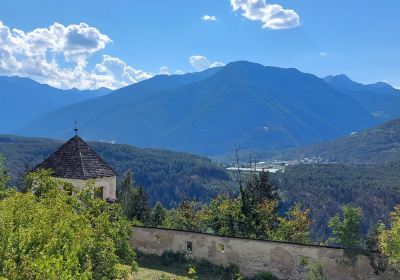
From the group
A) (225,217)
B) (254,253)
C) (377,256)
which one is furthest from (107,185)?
(377,256)

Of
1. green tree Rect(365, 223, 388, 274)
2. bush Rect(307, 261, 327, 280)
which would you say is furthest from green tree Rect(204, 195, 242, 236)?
green tree Rect(365, 223, 388, 274)

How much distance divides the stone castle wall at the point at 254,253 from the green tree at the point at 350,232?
434mm

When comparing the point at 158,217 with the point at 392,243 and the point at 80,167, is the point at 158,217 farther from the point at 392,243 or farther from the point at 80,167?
the point at 392,243

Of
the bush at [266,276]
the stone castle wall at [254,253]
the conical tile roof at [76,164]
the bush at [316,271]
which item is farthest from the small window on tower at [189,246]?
the conical tile roof at [76,164]

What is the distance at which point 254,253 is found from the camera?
91.7ft

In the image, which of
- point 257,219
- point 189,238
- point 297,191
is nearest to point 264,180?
point 257,219

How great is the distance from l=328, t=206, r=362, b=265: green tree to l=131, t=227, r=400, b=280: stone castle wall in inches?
17.1

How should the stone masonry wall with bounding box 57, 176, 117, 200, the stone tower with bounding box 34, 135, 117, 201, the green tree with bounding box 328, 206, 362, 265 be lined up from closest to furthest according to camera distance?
the green tree with bounding box 328, 206, 362, 265, the stone tower with bounding box 34, 135, 117, 201, the stone masonry wall with bounding box 57, 176, 117, 200

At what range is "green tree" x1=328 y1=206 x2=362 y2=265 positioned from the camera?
25438 millimetres

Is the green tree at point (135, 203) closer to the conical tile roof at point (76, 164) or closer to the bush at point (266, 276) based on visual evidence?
the conical tile roof at point (76, 164)

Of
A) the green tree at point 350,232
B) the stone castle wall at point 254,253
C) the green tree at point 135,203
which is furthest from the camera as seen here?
the green tree at point 135,203

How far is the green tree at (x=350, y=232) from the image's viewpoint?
25.4 m

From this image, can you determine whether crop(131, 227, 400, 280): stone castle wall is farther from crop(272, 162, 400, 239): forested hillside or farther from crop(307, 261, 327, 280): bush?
crop(272, 162, 400, 239): forested hillside

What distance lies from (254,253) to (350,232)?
5.72 m
